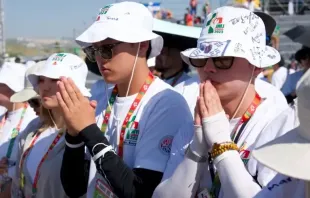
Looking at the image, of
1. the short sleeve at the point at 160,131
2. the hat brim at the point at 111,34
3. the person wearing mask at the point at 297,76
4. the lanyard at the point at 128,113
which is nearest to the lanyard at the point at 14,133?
the lanyard at the point at 128,113

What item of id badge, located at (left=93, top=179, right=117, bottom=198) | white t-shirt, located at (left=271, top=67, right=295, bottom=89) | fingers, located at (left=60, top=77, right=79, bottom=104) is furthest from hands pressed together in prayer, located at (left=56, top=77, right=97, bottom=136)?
white t-shirt, located at (left=271, top=67, right=295, bottom=89)

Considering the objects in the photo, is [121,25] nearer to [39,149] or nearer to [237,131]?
[237,131]

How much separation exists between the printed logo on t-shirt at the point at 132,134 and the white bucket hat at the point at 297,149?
1.15 m

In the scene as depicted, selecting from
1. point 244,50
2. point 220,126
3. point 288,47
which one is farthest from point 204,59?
point 288,47

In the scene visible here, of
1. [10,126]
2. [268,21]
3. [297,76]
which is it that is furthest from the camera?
[297,76]

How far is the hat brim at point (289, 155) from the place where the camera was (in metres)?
1.48

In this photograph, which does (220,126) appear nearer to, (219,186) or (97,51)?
(219,186)

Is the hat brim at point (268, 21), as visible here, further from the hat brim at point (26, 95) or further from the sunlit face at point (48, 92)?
the hat brim at point (26, 95)

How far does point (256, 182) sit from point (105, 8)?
1.31m

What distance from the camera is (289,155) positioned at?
1532mm

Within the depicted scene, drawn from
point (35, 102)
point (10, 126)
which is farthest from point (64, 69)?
point (10, 126)

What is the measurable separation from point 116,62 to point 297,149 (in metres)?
1.39

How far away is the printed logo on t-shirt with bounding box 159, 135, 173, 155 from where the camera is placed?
261 cm

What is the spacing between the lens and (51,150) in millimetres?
3533
